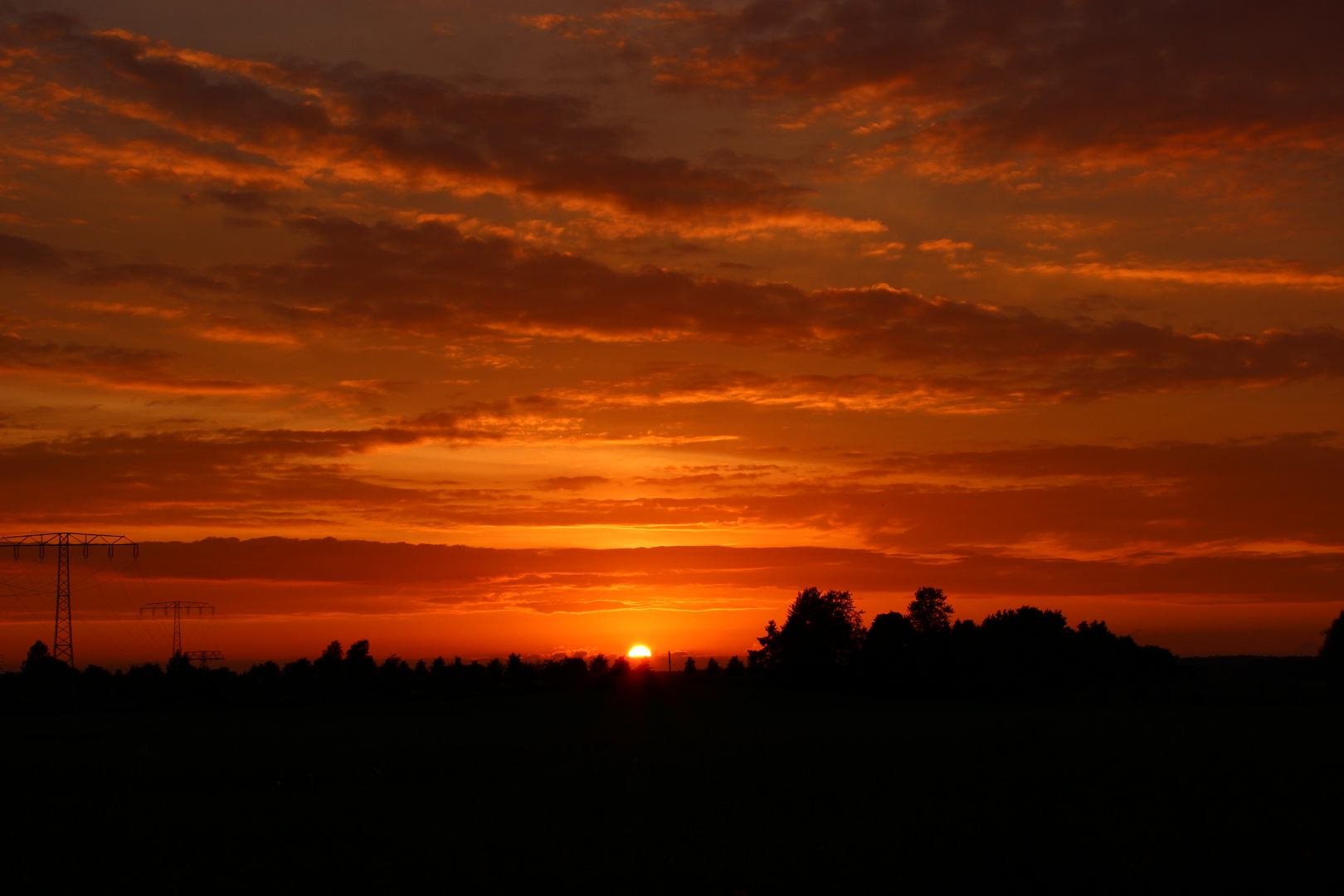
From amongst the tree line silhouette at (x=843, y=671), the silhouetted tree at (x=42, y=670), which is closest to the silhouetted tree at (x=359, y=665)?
the tree line silhouette at (x=843, y=671)

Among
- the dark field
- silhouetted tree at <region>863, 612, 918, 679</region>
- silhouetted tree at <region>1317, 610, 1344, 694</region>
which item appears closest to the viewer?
the dark field

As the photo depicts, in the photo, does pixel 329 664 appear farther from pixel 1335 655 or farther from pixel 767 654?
pixel 1335 655

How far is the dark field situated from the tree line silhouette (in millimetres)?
75578

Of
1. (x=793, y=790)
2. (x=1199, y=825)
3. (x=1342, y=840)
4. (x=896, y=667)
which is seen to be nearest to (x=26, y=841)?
(x=793, y=790)

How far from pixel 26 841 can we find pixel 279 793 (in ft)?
29.0

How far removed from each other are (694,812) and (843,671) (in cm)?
12043

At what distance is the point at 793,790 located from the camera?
3453cm

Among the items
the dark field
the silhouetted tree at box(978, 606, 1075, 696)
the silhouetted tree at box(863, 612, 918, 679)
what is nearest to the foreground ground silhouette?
the dark field

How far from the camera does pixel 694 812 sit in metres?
31.3

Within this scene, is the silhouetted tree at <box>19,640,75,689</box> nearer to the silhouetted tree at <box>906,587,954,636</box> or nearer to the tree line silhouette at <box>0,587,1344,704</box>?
the tree line silhouette at <box>0,587,1344,704</box>

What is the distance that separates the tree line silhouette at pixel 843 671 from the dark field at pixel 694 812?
248 ft

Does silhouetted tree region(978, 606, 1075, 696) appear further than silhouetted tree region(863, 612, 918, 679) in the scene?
No

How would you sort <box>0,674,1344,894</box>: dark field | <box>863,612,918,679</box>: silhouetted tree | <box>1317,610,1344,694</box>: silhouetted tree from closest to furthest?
<box>0,674,1344,894</box>: dark field
<box>1317,610,1344,694</box>: silhouetted tree
<box>863,612,918,679</box>: silhouetted tree

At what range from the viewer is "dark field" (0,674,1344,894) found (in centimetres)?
2358
